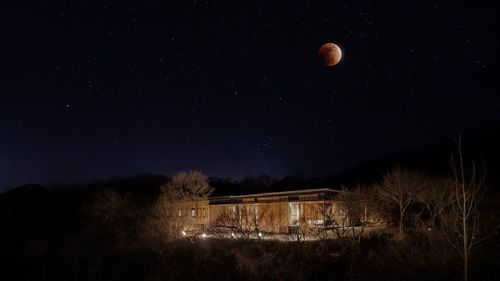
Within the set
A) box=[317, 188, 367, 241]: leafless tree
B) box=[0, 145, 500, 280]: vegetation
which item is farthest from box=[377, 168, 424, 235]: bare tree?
box=[317, 188, 367, 241]: leafless tree

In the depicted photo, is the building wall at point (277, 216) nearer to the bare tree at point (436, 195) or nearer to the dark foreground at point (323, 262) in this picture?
the dark foreground at point (323, 262)

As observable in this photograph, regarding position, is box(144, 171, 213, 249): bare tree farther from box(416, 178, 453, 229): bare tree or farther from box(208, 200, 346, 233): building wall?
box(416, 178, 453, 229): bare tree

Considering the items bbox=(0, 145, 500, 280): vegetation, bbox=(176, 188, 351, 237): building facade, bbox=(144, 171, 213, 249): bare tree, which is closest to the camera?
bbox=(0, 145, 500, 280): vegetation

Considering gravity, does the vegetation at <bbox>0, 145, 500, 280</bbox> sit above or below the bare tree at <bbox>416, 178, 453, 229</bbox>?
below

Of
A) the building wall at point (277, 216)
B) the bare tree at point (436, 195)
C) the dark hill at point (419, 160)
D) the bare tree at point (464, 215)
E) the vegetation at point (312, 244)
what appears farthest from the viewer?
the dark hill at point (419, 160)

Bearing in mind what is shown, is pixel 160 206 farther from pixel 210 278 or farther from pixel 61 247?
pixel 61 247

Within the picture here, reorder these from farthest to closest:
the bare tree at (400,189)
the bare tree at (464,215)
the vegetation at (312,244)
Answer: the bare tree at (400,189), the vegetation at (312,244), the bare tree at (464,215)

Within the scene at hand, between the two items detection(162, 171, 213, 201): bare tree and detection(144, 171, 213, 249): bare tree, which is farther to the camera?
detection(162, 171, 213, 201): bare tree

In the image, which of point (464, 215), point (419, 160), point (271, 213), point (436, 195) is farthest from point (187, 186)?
point (419, 160)

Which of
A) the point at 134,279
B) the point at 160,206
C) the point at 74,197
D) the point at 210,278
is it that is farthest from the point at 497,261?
the point at 74,197

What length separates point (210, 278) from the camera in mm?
27812

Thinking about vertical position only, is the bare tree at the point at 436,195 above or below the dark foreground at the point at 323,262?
above

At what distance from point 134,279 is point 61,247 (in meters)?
20.5

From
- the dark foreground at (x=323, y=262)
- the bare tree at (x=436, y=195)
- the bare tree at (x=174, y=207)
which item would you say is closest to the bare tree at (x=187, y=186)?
the bare tree at (x=174, y=207)
